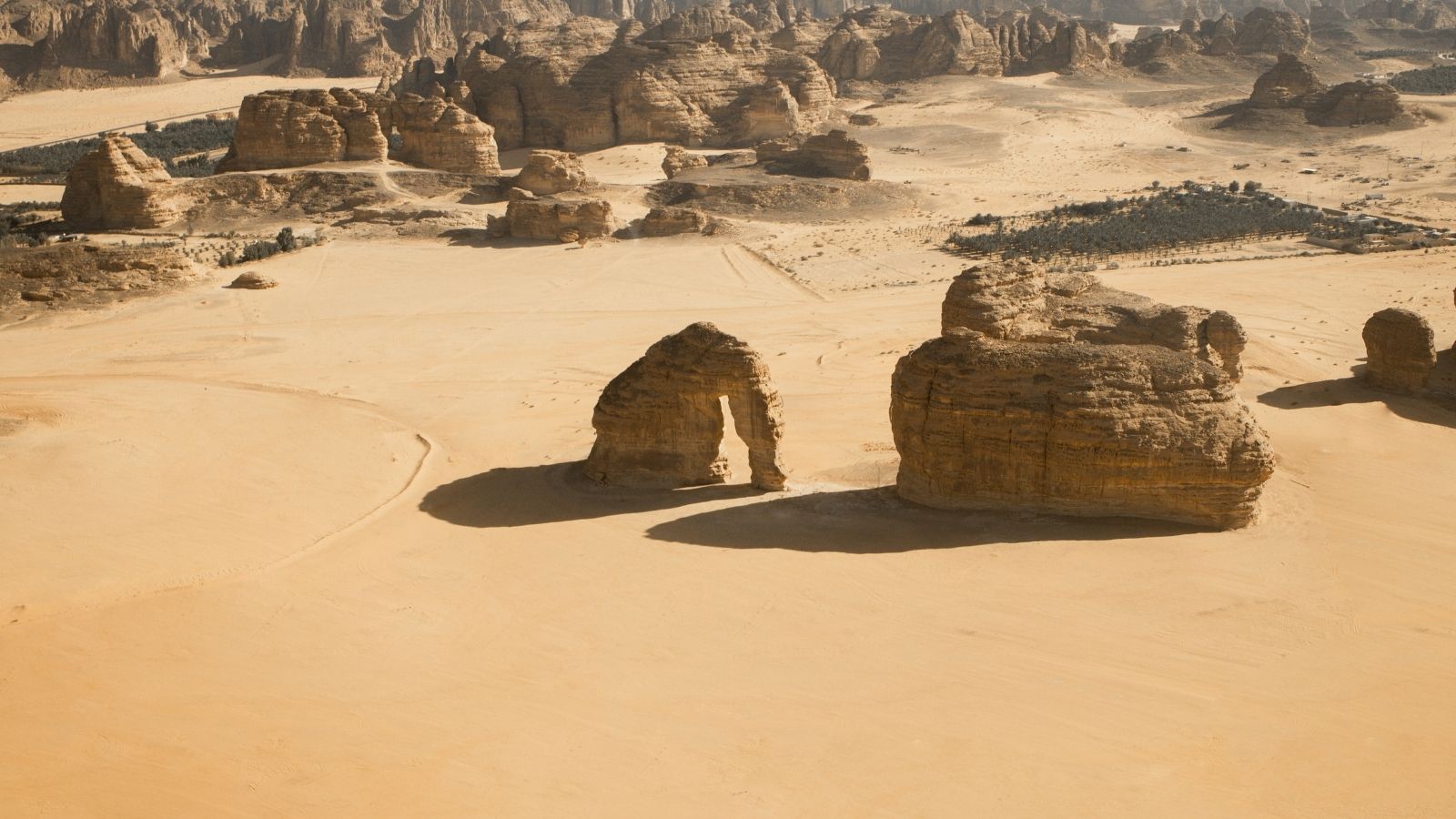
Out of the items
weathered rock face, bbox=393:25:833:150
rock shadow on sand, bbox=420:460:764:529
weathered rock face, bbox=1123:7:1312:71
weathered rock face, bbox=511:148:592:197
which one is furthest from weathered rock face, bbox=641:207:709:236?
weathered rock face, bbox=1123:7:1312:71

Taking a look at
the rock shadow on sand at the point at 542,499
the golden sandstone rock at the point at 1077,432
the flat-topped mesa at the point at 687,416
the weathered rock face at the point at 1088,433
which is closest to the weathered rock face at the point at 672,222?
the rock shadow on sand at the point at 542,499

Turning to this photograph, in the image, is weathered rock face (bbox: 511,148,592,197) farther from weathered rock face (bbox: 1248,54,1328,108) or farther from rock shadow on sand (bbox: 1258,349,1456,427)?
weathered rock face (bbox: 1248,54,1328,108)

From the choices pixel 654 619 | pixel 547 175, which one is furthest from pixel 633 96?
pixel 654 619

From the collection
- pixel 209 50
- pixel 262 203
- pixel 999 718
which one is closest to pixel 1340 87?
pixel 262 203

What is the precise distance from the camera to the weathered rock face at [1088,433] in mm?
12227

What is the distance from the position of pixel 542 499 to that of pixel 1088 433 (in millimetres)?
6905

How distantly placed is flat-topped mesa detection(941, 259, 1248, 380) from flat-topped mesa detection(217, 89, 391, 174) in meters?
30.8

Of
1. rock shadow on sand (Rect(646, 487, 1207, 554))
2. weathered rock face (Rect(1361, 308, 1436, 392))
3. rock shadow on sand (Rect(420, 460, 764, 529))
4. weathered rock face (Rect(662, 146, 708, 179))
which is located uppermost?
weathered rock face (Rect(662, 146, 708, 179))

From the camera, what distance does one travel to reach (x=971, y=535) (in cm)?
1256

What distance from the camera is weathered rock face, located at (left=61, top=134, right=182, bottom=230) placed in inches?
1441

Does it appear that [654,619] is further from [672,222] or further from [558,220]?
[672,222]

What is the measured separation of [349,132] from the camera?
4291 cm

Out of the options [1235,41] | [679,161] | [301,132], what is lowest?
[679,161]

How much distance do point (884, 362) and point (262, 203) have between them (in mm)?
26687
